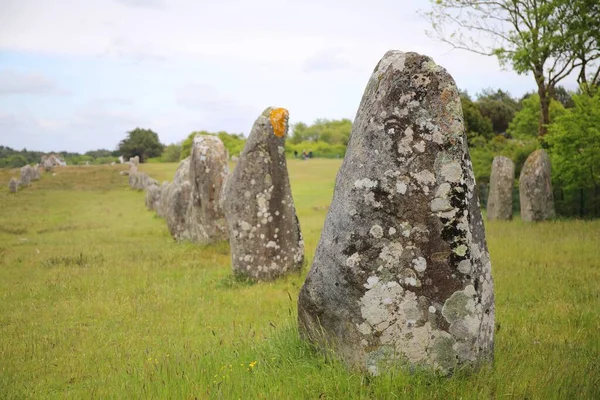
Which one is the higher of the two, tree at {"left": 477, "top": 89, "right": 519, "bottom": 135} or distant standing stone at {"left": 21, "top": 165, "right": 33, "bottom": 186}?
tree at {"left": 477, "top": 89, "right": 519, "bottom": 135}

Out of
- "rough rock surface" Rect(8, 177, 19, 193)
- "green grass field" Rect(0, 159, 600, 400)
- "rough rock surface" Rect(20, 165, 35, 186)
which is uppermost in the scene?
"rough rock surface" Rect(20, 165, 35, 186)

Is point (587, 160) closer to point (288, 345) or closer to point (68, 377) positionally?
point (288, 345)

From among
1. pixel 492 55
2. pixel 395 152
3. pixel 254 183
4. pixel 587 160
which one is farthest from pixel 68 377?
pixel 492 55

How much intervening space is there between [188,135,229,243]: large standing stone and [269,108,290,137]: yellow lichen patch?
5417mm

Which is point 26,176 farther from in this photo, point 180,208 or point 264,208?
point 264,208

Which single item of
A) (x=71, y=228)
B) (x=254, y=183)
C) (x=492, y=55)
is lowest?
(x=71, y=228)

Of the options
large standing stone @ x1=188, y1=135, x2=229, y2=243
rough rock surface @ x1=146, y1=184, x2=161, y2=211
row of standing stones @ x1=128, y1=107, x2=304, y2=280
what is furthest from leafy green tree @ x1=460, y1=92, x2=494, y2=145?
row of standing stones @ x1=128, y1=107, x2=304, y2=280

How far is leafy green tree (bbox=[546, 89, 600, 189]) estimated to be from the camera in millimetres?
19219

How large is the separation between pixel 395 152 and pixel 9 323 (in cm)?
750

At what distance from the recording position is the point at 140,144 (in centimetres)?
10806

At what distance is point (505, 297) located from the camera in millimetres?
8781

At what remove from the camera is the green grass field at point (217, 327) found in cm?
474

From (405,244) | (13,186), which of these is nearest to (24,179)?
(13,186)

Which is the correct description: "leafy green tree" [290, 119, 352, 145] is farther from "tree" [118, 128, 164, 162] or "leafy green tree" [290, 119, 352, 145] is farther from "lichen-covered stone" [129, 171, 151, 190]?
"lichen-covered stone" [129, 171, 151, 190]
